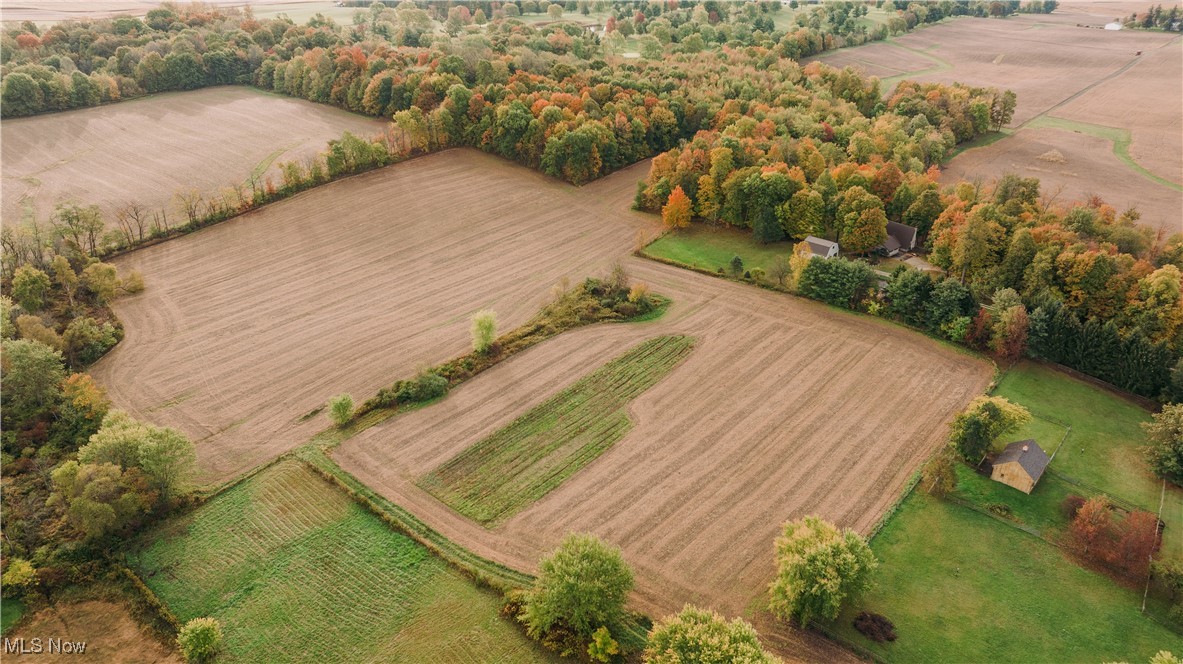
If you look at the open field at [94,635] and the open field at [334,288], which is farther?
the open field at [334,288]

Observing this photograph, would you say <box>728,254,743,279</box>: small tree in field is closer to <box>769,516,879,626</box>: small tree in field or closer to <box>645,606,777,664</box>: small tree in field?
<box>769,516,879,626</box>: small tree in field

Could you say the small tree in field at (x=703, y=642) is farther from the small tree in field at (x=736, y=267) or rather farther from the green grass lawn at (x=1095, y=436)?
the small tree in field at (x=736, y=267)

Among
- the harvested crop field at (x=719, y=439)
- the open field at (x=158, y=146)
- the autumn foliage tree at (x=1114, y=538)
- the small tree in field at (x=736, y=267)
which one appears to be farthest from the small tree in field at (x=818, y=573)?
the open field at (x=158, y=146)

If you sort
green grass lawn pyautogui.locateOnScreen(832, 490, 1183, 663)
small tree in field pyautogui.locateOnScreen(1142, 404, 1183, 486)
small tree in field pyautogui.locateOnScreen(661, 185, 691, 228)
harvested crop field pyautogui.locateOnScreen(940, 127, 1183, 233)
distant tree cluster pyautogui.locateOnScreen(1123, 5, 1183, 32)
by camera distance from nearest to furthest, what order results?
green grass lawn pyautogui.locateOnScreen(832, 490, 1183, 663) → small tree in field pyautogui.locateOnScreen(1142, 404, 1183, 486) → small tree in field pyautogui.locateOnScreen(661, 185, 691, 228) → harvested crop field pyautogui.locateOnScreen(940, 127, 1183, 233) → distant tree cluster pyautogui.locateOnScreen(1123, 5, 1183, 32)

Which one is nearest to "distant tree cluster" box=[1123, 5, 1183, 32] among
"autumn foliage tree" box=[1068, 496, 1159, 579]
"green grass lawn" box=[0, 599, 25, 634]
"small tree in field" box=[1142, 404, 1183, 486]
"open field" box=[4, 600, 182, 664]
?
"small tree in field" box=[1142, 404, 1183, 486]

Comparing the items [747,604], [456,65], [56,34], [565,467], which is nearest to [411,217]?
[456,65]

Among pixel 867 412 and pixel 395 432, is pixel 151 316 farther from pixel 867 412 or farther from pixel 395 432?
pixel 867 412

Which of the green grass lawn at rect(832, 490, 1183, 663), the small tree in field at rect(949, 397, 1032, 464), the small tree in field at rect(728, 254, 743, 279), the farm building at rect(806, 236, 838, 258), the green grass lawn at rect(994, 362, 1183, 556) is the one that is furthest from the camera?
the small tree in field at rect(728, 254, 743, 279)

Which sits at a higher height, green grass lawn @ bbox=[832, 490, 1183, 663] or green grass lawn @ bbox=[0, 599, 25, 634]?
green grass lawn @ bbox=[0, 599, 25, 634]
